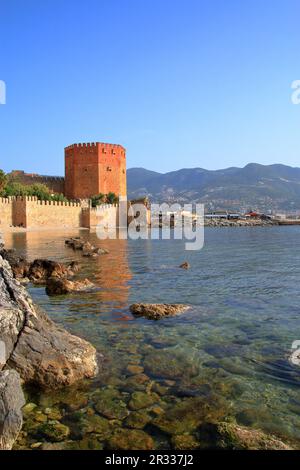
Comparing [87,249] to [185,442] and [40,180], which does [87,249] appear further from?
[40,180]

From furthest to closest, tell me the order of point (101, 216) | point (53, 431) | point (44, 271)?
point (101, 216), point (44, 271), point (53, 431)

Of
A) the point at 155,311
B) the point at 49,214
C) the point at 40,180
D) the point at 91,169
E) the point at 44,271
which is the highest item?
the point at 91,169

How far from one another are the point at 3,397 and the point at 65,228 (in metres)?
42.1

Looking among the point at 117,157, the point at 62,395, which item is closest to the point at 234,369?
the point at 62,395

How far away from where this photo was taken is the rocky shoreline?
4.13 m

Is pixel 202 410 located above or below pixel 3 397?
below

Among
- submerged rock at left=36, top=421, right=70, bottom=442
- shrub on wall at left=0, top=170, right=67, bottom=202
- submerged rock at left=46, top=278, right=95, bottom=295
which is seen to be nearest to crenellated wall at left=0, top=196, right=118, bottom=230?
shrub on wall at left=0, top=170, right=67, bottom=202

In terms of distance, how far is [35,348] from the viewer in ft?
14.0

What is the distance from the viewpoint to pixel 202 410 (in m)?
3.72

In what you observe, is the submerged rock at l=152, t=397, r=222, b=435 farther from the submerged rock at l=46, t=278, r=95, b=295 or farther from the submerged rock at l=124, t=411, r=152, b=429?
the submerged rock at l=46, t=278, r=95, b=295

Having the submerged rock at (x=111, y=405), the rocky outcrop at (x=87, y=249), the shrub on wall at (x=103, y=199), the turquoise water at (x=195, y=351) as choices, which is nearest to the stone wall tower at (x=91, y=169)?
the shrub on wall at (x=103, y=199)

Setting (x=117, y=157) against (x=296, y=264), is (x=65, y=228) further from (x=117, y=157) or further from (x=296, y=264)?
(x=296, y=264)

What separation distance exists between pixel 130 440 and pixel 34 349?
5.13 feet

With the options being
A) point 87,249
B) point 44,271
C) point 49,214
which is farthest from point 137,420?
point 49,214
